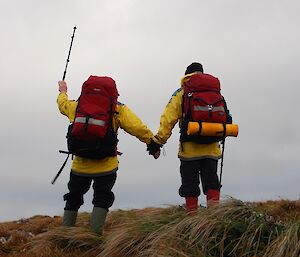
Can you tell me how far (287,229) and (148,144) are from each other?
3539 millimetres

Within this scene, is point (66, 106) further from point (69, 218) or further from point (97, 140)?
point (69, 218)

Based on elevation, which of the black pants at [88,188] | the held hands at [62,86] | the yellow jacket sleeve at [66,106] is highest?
the held hands at [62,86]

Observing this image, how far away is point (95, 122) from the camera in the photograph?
8055mm

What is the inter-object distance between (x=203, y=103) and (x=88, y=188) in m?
2.56

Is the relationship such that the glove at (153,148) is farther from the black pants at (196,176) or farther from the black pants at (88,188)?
the black pants at (88,188)

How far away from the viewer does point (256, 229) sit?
5902mm

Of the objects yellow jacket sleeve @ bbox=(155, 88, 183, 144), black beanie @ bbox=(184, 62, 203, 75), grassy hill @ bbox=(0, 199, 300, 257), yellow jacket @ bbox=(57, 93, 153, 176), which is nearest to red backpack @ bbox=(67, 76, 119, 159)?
yellow jacket @ bbox=(57, 93, 153, 176)

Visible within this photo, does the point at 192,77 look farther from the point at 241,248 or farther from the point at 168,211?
the point at 241,248

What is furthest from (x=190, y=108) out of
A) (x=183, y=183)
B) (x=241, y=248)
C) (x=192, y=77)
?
(x=241, y=248)

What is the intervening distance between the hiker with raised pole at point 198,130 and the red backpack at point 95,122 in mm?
949

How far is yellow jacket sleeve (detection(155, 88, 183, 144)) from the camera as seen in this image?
8703 millimetres

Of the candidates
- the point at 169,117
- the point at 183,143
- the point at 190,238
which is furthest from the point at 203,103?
the point at 190,238

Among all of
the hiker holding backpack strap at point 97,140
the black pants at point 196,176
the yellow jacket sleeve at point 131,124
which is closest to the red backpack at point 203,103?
the black pants at point 196,176

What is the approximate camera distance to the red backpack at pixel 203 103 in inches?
327
